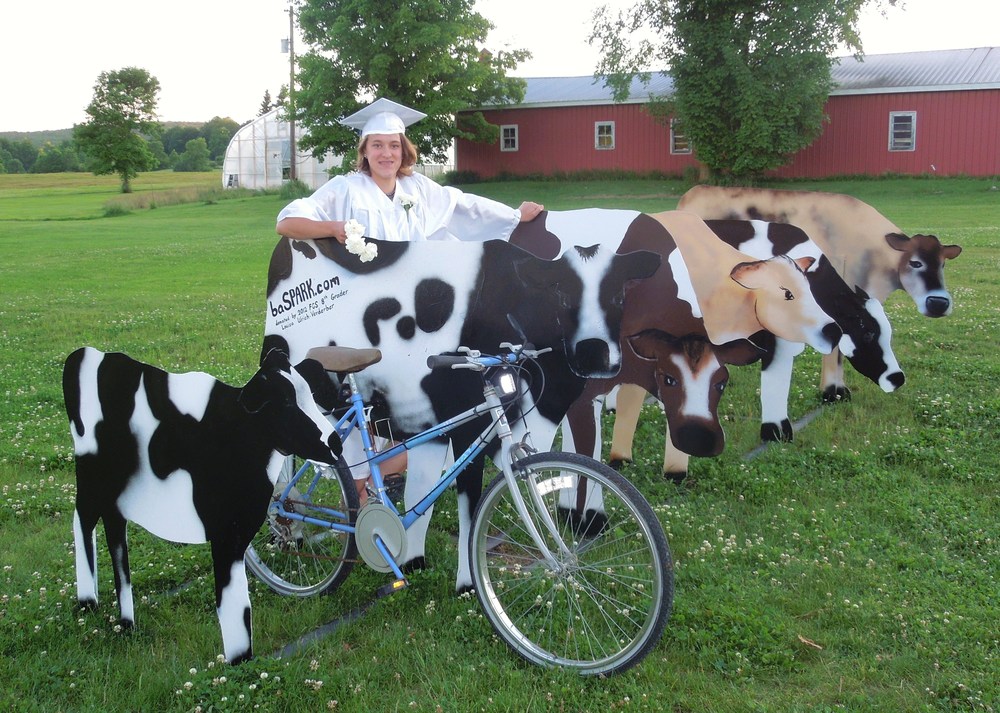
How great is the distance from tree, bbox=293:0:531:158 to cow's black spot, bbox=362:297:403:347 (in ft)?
95.3

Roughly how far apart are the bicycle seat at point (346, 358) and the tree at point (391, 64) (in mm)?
29571

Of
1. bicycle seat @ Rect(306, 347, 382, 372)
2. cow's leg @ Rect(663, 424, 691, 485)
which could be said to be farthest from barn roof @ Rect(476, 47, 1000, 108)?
bicycle seat @ Rect(306, 347, 382, 372)

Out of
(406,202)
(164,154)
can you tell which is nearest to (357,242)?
(406,202)

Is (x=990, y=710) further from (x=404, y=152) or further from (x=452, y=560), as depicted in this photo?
(x=404, y=152)

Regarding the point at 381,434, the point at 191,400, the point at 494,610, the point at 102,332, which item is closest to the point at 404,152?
the point at 381,434

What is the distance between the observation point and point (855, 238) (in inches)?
278

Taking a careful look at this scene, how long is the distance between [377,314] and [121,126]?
63.1 meters

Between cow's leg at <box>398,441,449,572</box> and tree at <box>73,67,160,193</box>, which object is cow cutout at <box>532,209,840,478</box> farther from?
tree at <box>73,67,160,193</box>

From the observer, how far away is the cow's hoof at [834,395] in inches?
292

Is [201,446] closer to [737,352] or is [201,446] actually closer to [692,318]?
[692,318]

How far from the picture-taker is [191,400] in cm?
359

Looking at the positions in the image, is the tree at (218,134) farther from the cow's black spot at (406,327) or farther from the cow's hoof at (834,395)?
the cow's black spot at (406,327)

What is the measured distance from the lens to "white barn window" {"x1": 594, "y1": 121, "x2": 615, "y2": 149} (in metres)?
35.0

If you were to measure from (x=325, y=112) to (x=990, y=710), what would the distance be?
109ft
